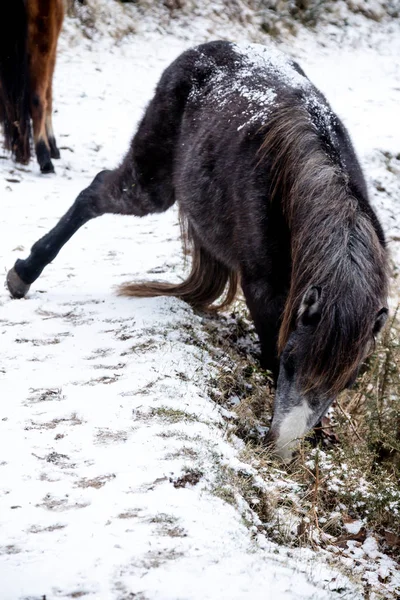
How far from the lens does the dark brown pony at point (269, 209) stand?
2861 mm

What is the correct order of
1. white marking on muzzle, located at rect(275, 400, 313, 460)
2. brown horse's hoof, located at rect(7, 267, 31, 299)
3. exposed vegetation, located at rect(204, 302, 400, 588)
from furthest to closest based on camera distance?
brown horse's hoof, located at rect(7, 267, 31, 299)
white marking on muzzle, located at rect(275, 400, 313, 460)
exposed vegetation, located at rect(204, 302, 400, 588)

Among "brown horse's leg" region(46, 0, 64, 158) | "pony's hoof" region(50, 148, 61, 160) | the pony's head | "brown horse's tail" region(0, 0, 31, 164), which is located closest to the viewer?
the pony's head

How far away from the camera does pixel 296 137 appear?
3.32 m

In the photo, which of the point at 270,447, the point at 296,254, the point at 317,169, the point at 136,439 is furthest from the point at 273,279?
the point at 136,439

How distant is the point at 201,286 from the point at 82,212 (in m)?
0.96

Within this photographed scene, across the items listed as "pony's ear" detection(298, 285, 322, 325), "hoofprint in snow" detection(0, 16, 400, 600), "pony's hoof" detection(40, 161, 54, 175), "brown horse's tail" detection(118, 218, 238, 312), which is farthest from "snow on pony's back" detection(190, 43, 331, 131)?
"pony's hoof" detection(40, 161, 54, 175)

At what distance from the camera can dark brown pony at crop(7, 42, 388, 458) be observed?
2861 mm

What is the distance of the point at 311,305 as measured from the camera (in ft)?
9.26

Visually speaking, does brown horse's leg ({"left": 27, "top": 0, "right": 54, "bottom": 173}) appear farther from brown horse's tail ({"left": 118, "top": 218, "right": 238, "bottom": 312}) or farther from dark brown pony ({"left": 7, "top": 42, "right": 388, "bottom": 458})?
brown horse's tail ({"left": 118, "top": 218, "right": 238, "bottom": 312})

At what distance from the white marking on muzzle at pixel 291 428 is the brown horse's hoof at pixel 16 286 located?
2.24 metres

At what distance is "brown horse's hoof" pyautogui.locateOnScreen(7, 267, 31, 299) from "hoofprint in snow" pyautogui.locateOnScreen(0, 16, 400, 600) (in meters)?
0.06

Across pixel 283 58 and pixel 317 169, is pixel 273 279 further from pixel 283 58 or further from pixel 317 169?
pixel 283 58

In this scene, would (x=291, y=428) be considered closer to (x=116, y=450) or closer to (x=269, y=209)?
(x=116, y=450)

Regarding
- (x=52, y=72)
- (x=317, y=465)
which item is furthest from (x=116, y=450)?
(x=52, y=72)
